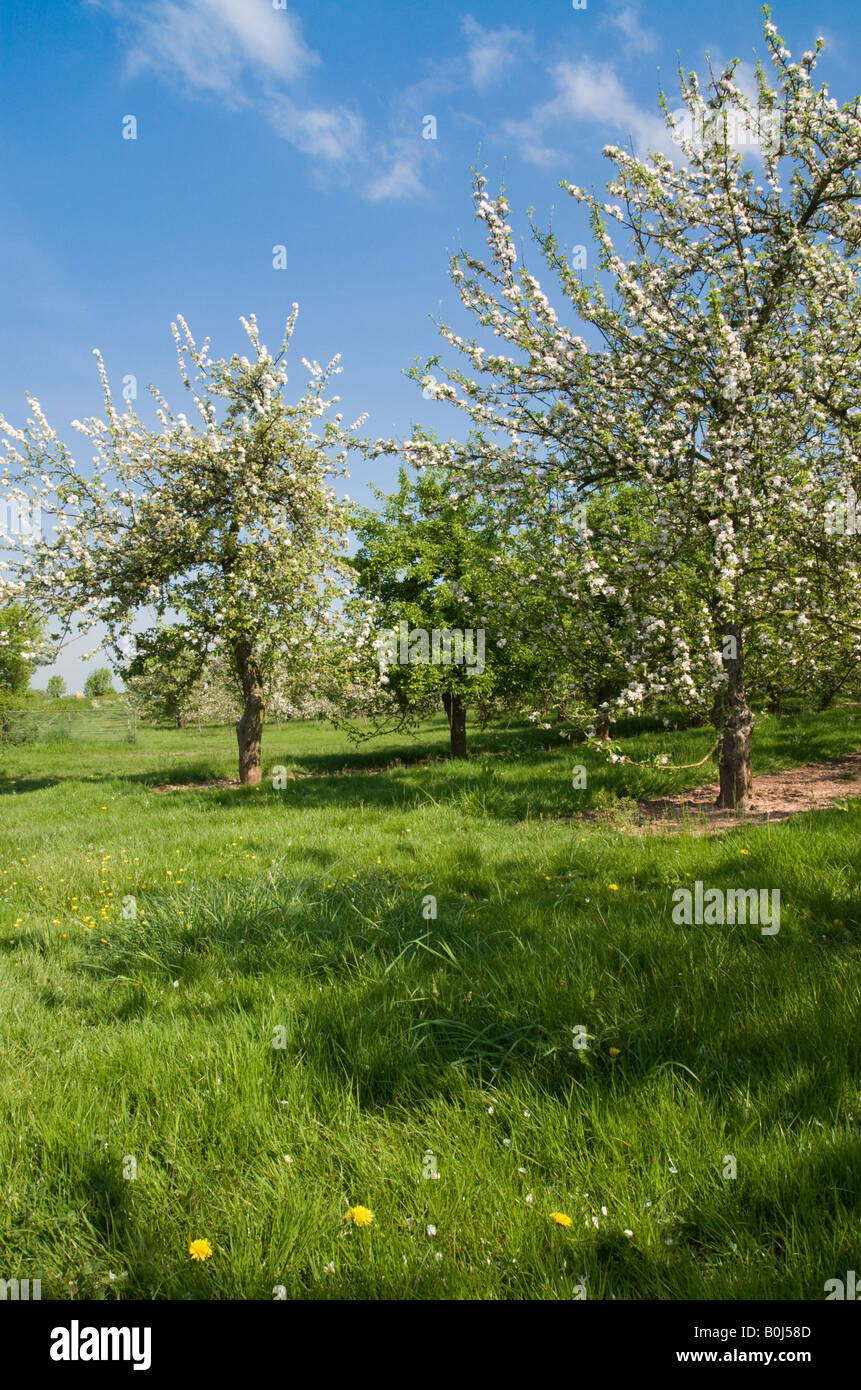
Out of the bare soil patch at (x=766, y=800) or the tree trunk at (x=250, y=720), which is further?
the tree trunk at (x=250, y=720)

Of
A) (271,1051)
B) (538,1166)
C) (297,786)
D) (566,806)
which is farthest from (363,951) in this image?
(297,786)

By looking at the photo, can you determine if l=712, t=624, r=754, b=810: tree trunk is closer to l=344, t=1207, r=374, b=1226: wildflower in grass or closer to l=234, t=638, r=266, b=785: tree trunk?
l=344, t=1207, r=374, b=1226: wildflower in grass

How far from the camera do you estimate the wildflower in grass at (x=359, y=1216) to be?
252 centimetres

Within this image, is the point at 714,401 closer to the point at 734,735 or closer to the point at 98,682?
the point at 734,735

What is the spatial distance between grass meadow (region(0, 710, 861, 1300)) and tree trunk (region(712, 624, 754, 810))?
→ 3.67 m

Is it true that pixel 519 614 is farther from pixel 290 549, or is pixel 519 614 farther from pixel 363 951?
pixel 290 549

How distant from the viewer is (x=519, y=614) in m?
10.8

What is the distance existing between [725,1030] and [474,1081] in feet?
4.30

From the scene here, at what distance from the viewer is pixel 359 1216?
2525mm

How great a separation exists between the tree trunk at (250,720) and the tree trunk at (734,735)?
12.5 metres

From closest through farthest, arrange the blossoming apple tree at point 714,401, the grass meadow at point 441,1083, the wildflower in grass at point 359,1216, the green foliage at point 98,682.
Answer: the grass meadow at point 441,1083 → the wildflower in grass at point 359,1216 → the blossoming apple tree at point 714,401 → the green foliage at point 98,682

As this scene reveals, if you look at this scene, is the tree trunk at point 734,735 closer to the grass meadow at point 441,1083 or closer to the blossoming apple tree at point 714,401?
the blossoming apple tree at point 714,401

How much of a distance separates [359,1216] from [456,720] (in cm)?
2055

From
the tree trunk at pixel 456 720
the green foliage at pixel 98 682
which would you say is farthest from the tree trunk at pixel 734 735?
the green foliage at pixel 98 682
